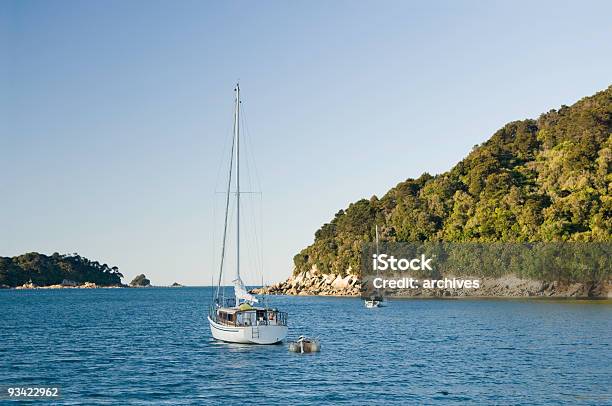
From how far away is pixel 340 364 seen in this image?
50719mm

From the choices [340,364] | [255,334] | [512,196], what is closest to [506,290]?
[512,196]

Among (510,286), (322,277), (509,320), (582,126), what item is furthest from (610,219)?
(322,277)

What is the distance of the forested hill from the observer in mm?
132875

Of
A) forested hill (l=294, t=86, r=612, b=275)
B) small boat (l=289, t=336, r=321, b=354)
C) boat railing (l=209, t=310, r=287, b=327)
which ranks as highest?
forested hill (l=294, t=86, r=612, b=275)

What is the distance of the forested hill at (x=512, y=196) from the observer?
132875 mm

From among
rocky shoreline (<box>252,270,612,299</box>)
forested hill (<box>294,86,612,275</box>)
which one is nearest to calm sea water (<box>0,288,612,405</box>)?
rocky shoreline (<box>252,270,612,299</box>)

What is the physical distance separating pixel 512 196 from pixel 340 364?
342 feet

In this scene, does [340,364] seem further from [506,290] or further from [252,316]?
[506,290]

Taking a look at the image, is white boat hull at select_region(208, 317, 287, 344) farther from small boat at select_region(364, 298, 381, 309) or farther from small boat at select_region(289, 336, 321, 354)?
small boat at select_region(364, 298, 381, 309)

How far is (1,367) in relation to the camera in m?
49.6

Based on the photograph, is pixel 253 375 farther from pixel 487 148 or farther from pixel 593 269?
pixel 487 148

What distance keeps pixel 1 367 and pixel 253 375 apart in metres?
18.9

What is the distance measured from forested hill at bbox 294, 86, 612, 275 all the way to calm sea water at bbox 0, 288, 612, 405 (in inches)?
2112

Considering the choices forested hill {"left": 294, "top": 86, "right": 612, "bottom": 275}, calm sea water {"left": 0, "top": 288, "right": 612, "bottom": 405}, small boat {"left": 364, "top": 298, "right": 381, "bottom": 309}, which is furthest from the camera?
forested hill {"left": 294, "top": 86, "right": 612, "bottom": 275}
